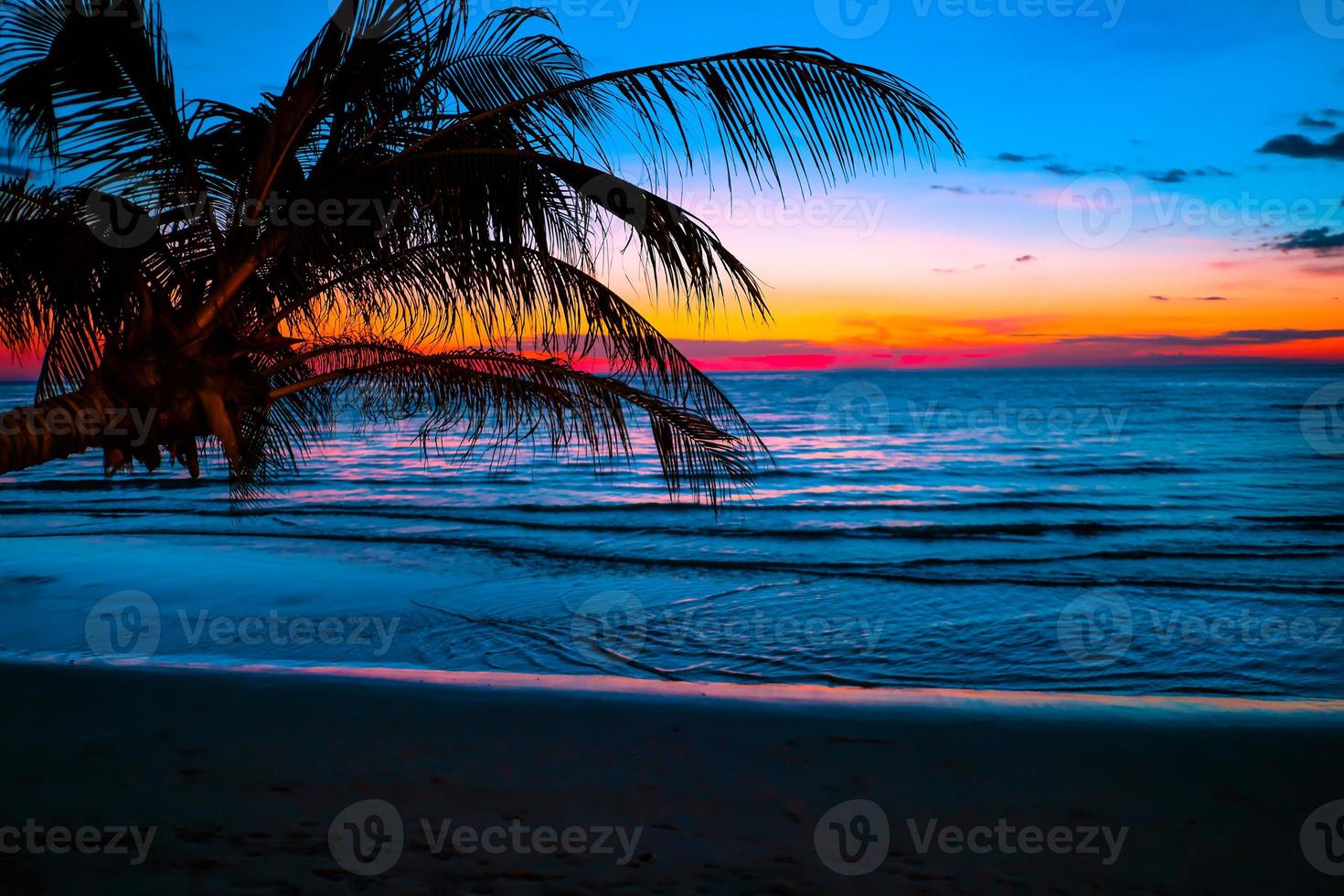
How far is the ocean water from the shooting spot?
25.8ft

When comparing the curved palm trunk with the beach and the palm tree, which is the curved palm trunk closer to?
the palm tree

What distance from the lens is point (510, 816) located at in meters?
4.22

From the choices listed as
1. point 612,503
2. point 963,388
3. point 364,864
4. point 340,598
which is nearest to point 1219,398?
point 963,388

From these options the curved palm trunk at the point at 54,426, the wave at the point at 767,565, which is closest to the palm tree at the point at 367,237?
the curved palm trunk at the point at 54,426

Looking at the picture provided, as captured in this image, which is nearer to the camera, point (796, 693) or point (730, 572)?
point (796, 693)

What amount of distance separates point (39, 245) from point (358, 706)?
3.31m

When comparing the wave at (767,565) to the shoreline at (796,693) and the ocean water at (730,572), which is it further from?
the shoreline at (796,693)

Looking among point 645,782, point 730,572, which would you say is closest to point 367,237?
point 645,782

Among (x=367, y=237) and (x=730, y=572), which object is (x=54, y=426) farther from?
(x=730, y=572)

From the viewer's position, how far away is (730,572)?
12.1 meters

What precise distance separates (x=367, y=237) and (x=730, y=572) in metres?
7.92

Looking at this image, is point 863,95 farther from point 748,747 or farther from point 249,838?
point 249,838

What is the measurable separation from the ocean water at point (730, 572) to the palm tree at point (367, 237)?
275 centimetres

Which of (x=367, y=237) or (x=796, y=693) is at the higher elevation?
(x=367, y=237)
